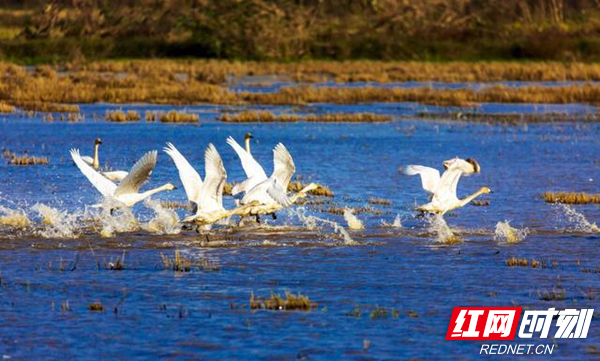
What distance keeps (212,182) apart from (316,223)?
7.44ft

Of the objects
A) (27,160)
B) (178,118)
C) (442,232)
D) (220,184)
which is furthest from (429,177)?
(178,118)

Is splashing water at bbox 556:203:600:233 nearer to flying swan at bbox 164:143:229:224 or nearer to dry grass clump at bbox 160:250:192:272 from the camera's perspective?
flying swan at bbox 164:143:229:224

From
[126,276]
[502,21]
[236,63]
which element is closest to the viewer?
Answer: [126,276]

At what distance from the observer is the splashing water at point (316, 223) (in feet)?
48.3

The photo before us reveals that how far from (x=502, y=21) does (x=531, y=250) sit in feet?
175

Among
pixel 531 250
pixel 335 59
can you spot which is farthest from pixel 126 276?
pixel 335 59

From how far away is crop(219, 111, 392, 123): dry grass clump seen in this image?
31.3 m

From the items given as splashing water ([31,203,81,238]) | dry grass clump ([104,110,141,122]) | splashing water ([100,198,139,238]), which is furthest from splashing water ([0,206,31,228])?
dry grass clump ([104,110,141,122])

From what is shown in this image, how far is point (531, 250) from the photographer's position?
14383mm

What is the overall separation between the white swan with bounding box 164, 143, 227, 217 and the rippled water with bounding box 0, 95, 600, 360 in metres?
0.42

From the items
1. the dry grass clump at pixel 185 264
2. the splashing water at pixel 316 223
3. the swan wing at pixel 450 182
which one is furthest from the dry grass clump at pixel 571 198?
the dry grass clump at pixel 185 264

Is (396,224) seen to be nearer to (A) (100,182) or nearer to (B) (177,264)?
(A) (100,182)

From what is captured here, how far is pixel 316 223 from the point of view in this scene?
1622cm

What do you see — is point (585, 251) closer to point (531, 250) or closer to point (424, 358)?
point (531, 250)
